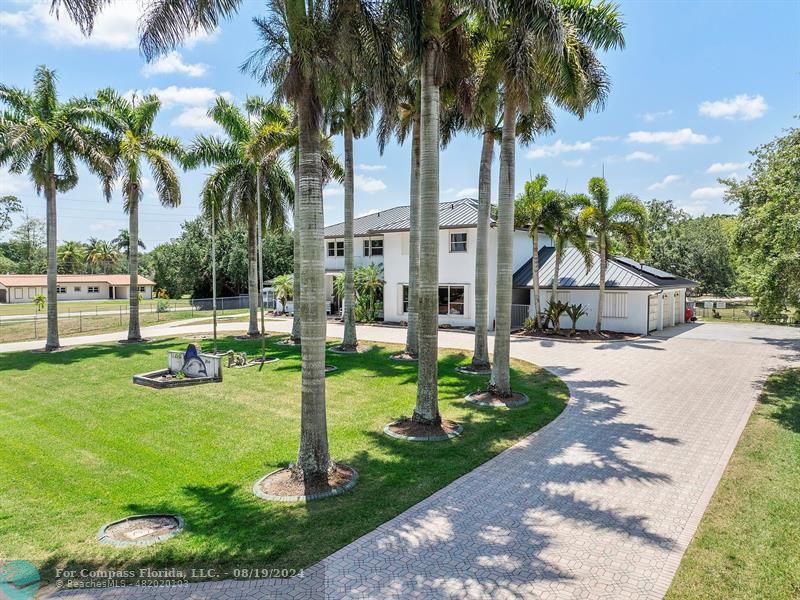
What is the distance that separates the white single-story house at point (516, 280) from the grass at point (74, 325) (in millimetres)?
15666

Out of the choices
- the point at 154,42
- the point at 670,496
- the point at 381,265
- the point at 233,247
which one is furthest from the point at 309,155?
the point at 233,247

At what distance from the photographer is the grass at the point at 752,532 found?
489cm

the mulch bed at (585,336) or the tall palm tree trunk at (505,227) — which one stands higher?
the tall palm tree trunk at (505,227)

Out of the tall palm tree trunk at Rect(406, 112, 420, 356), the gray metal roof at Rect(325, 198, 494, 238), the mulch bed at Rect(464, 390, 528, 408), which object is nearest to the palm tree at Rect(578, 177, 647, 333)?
the gray metal roof at Rect(325, 198, 494, 238)

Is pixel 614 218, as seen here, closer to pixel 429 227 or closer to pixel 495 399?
pixel 495 399

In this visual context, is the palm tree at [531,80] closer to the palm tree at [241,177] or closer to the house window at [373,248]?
the palm tree at [241,177]

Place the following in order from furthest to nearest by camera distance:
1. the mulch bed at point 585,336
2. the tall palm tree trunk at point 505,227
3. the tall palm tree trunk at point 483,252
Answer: the mulch bed at point 585,336
the tall palm tree trunk at point 483,252
the tall palm tree trunk at point 505,227

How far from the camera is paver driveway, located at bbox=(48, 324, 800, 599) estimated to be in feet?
16.1

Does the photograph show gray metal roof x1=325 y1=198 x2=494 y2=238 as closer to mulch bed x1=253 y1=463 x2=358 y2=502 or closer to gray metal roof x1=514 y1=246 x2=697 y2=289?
gray metal roof x1=514 y1=246 x2=697 y2=289

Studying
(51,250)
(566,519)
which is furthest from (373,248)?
(566,519)

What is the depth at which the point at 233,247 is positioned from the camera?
1854 inches

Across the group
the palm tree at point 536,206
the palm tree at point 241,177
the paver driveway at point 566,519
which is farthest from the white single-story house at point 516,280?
the paver driveway at point 566,519

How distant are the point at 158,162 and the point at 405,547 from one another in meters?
22.1

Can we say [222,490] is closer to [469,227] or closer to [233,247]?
[469,227]
